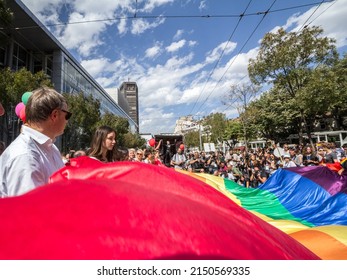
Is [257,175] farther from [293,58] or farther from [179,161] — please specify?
[293,58]

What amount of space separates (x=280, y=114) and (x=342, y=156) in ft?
90.0

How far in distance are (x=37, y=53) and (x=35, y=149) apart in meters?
32.0

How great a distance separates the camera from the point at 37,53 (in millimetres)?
28203

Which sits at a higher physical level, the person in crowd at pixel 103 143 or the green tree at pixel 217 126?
the green tree at pixel 217 126

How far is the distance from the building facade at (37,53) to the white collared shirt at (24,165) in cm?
2353

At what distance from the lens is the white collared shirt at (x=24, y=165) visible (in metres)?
1.30

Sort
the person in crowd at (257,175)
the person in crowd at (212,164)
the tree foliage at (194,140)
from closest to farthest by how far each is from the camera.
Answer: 1. the person in crowd at (257,175)
2. the person in crowd at (212,164)
3. the tree foliage at (194,140)

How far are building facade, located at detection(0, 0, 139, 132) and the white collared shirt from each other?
77.2 feet

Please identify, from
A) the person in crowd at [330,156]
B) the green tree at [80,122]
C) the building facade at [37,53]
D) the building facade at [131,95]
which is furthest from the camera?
the building facade at [131,95]

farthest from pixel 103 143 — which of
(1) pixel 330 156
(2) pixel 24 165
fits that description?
(1) pixel 330 156

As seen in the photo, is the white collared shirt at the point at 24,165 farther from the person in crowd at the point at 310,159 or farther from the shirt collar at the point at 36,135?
the person in crowd at the point at 310,159

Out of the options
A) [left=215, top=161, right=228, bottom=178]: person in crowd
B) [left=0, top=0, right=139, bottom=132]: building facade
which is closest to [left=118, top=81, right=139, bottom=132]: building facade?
[left=0, top=0, right=139, bottom=132]: building facade

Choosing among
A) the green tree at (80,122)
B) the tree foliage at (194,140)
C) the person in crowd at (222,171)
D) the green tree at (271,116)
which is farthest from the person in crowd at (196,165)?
the tree foliage at (194,140)
